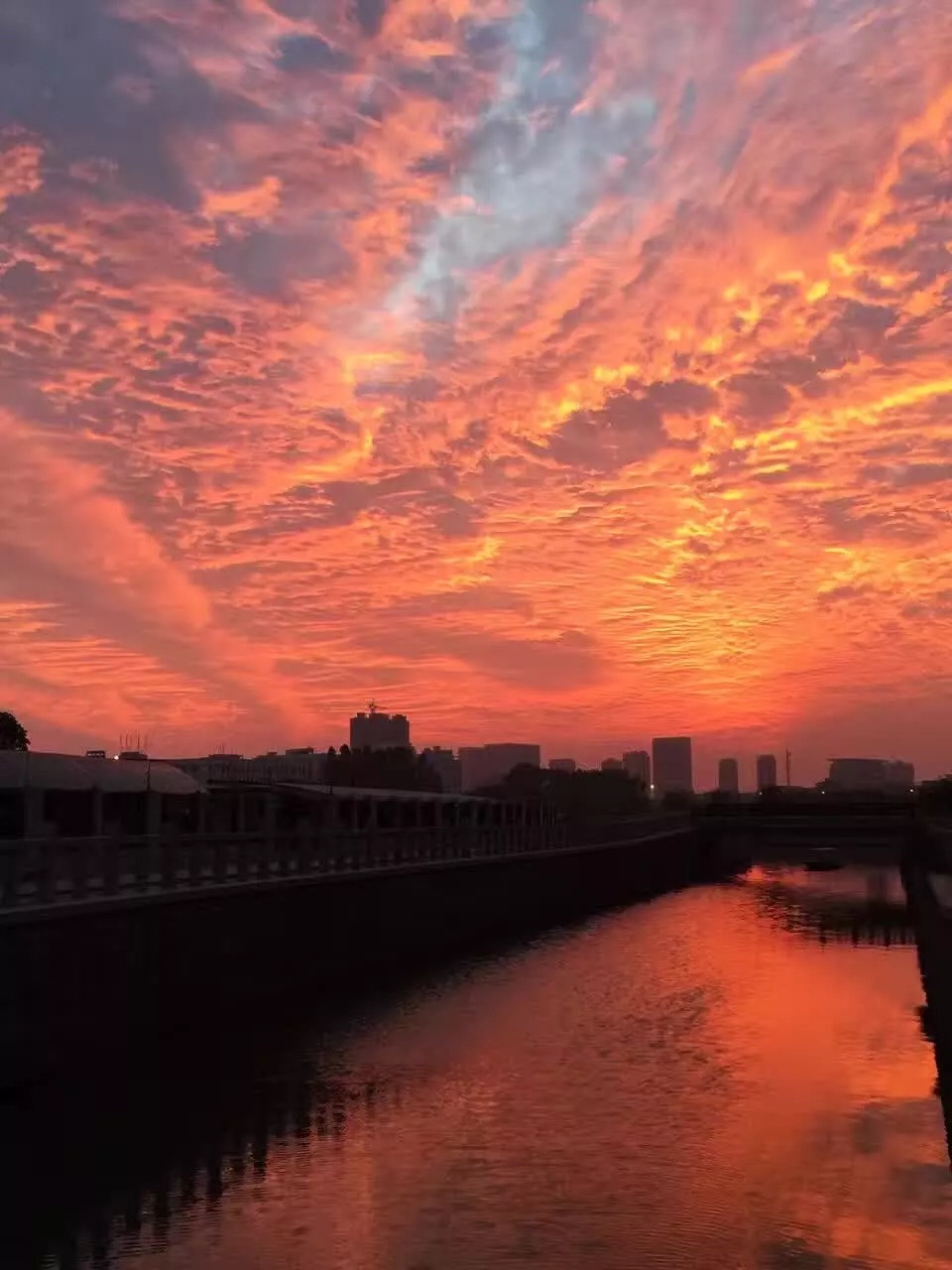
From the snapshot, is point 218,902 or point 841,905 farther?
point 841,905

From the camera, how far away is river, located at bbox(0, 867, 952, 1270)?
13492 millimetres

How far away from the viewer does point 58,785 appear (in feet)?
124

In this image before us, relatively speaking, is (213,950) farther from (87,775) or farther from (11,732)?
(11,732)

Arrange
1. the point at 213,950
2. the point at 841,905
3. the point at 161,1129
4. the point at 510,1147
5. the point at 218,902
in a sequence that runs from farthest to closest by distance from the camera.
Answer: the point at 841,905 → the point at 218,902 → the point at 213,950 → the point at 161,1129 → the point at 510,1147

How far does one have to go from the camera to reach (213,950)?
2709cm

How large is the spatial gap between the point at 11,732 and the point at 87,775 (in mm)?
65962

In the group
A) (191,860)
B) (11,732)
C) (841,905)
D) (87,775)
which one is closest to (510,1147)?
(191,860)

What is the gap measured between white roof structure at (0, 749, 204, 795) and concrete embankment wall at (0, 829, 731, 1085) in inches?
277

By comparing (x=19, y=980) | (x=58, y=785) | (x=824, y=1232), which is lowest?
(x=824, y=1232)

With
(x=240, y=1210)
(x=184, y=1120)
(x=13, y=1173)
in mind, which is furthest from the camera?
(x=184, y=1120)

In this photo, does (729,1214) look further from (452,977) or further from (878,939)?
(878,939)

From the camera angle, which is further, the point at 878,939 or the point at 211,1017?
the point at 878,939

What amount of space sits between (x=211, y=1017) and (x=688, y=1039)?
910 cm

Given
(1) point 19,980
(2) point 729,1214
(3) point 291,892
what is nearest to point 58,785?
(3) point 291,892
